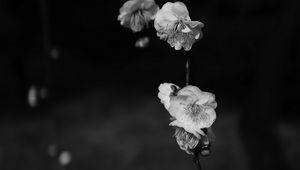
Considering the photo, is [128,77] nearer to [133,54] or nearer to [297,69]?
[133,54]

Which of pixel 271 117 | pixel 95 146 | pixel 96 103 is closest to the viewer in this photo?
pixel 271 117

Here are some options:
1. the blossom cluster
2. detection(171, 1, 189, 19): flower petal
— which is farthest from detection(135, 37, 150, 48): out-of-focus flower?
detection(171, 1, 189, 19): flower petal

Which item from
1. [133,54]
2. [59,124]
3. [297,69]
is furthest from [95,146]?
[297,69]

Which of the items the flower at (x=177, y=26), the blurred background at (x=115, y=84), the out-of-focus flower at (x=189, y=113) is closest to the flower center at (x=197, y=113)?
the out-of-focus flower at (x=189, y=113)

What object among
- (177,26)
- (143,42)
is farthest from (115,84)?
(177,26)

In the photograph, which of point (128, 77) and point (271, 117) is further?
point (128, 77)

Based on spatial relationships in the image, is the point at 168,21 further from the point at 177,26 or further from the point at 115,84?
the point at 115,84
